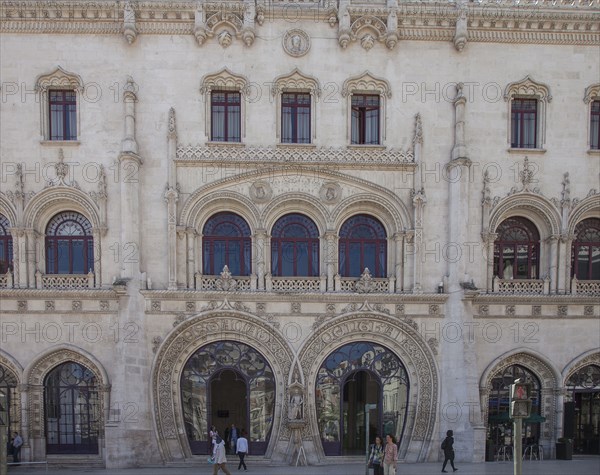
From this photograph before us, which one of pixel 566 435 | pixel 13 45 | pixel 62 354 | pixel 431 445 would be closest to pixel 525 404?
pixel 431 445

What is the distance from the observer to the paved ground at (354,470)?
16.3 meters

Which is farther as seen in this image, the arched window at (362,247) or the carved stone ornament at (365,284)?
the arched window at (362,247)

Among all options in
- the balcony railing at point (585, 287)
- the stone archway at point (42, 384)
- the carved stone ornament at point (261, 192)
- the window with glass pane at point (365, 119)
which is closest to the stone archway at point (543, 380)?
the balcony railing at point (585, 287)

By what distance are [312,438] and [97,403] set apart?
7748 mm

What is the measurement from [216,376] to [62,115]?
11.1m

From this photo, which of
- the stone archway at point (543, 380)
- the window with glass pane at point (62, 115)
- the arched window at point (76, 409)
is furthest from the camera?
the stone archway at point (543, 380)

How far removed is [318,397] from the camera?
18250mm

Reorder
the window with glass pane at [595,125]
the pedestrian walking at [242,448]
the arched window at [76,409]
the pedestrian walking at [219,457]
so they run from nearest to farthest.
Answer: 1. the pedestrian walking at [219,457]
2. the pedestrian walking at [242,448]
3. the arched window at [76,409]
4. the window with glass pane at [595,125]

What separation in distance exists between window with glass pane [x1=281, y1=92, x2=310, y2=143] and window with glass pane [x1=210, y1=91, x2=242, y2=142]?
1696 millimetres

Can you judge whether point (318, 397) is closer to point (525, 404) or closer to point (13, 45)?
point (525, 404)

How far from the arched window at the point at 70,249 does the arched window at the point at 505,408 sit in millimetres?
15533

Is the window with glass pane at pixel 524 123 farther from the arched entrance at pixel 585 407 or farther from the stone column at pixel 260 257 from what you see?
the stone column at pixel 260 257

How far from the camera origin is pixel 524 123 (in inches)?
755

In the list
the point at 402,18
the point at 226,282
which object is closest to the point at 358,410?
the point at 226,282
